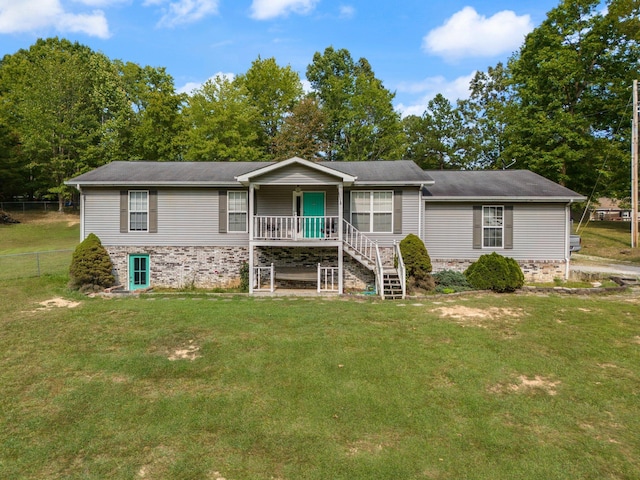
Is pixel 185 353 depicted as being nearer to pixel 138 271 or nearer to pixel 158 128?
pixel 138 271

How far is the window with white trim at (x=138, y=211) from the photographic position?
14016mm

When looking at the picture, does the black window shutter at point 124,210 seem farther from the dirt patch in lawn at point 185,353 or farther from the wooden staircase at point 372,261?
the dirt patch in lawn at point 185,353

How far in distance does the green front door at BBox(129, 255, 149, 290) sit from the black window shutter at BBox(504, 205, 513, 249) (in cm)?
1377

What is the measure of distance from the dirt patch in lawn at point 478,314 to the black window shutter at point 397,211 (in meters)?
4.29

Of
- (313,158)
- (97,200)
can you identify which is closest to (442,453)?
(97,200)

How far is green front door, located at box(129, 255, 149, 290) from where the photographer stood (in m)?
14.0

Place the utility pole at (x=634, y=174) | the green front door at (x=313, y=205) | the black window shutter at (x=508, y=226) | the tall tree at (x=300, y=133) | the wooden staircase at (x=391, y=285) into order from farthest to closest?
the tall tree at (x=300, y=133), the utility pole at (x=634, y=174), the green front door at (x=313, y=205), the black window shutter at (x=508, y=226), the wooden staircase at (x=391, y=285)

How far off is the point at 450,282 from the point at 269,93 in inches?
1040

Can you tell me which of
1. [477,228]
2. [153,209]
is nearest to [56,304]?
[153,209]

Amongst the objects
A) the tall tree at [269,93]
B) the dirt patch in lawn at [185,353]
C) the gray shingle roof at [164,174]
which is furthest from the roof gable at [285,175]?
the tall tree at [269,93]

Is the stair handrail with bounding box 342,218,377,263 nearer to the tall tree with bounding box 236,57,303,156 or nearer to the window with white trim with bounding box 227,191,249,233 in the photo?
the window with white trim with bounding box 227,191,249,233

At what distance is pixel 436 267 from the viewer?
1394 cm

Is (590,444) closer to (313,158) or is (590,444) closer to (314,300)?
(314,300)

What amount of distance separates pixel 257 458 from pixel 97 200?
13250mm
